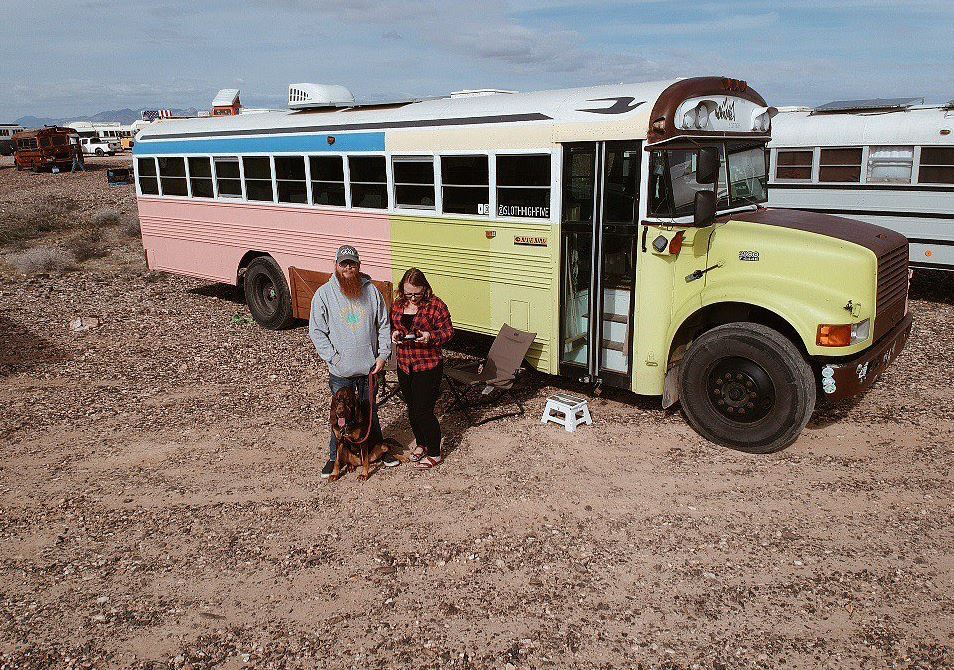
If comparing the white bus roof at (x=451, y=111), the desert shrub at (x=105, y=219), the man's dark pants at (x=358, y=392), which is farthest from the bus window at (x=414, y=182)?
the desert shrub at (x=105, y=219)

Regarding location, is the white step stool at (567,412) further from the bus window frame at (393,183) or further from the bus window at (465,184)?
the bus window at (465,184)

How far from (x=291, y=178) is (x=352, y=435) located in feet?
16.0

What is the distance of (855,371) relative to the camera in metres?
5.79

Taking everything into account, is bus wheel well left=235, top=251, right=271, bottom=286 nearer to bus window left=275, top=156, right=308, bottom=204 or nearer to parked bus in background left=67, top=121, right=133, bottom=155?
bus window left=275, top=156, right=308, bottom=204

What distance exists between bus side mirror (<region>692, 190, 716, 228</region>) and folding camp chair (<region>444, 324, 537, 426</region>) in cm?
195

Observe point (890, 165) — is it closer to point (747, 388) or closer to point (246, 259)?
point (747, 388)

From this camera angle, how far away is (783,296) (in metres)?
5.77

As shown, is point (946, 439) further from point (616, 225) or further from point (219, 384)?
point (219, 384)

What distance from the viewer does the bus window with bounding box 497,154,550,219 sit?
6855 millimetres

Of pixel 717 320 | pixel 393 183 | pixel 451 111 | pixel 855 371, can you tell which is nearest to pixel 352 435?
pixel 717 320

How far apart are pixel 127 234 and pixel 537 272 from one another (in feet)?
53.2

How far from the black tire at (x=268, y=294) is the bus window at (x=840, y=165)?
8.43 meters

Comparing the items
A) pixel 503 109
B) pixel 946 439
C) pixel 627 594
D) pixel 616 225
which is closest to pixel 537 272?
pixel 616 225

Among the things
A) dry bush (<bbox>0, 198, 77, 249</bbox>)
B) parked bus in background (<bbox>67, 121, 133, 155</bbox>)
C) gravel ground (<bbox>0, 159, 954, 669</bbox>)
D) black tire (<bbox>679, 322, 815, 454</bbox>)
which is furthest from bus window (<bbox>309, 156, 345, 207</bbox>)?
parked bus in background (<bbox>67, 121, 133, 155</bbox>)
